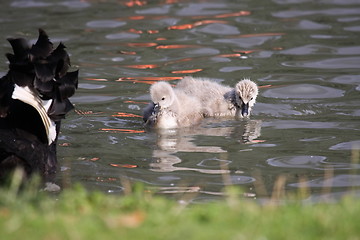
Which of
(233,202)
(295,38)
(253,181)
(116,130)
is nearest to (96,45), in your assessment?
(295,38)

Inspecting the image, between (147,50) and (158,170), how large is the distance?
5718mm

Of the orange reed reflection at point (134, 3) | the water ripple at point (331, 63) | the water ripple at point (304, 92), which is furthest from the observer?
the orange reed reflection at point (134, 3)

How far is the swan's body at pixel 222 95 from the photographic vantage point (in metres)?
9.83

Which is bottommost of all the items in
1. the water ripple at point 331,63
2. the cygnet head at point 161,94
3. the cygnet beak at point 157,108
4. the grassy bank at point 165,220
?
the water ripple at point 331,63

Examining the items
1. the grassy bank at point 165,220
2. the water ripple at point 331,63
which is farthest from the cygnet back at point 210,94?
the grassy bank at point 165,220

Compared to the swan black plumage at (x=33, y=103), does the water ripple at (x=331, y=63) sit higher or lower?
lower

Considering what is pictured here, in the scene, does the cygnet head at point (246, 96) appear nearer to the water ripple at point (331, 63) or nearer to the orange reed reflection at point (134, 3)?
the water ripple at point (331, 63)

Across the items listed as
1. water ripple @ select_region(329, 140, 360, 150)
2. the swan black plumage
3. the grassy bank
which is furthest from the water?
the grassy bank

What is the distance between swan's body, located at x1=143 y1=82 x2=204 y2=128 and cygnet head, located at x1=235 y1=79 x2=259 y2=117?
56 cm

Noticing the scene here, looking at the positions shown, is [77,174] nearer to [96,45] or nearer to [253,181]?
[253,181]

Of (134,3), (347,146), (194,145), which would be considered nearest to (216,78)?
(194,145)

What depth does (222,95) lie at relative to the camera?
10.3m

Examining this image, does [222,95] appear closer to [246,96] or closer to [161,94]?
[246,96]

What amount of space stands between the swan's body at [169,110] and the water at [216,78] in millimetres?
202
